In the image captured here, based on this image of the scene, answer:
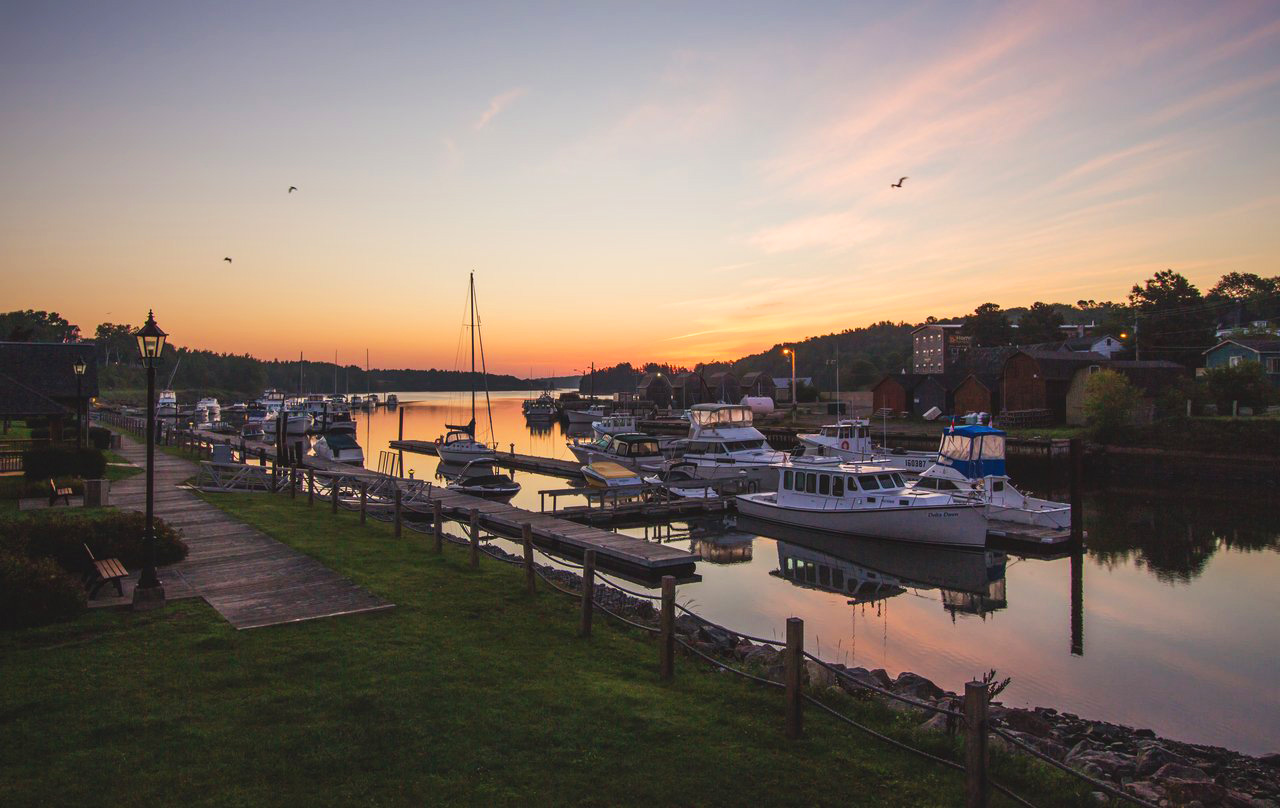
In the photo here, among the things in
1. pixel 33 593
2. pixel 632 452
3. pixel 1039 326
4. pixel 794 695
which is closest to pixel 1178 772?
pixel 794 695

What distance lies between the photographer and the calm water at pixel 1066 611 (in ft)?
46.5

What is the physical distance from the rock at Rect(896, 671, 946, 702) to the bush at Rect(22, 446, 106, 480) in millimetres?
24089

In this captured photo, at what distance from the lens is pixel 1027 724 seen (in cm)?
1103

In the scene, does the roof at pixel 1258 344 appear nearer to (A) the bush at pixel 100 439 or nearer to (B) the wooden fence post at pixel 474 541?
(B) the wooden fence post at pixel 474 541

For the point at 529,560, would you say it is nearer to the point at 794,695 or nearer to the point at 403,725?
the point at 403,725

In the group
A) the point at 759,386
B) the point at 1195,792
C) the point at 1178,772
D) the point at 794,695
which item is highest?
the point at 759,386

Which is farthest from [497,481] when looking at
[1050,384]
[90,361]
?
[1050,384]

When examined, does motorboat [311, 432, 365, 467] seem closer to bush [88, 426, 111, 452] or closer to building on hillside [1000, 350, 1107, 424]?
bush [88, 426, 111, 452]

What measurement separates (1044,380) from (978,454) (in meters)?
30.3

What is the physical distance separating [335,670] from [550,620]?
11.7ft

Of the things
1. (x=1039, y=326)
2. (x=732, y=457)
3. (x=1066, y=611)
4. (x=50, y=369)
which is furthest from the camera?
Result: (x=1039, y=326)

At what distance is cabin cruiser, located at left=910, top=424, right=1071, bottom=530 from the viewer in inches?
1062

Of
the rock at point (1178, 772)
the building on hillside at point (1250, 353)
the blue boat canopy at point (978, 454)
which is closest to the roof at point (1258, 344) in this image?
the building on hillside at point (1250, 353)

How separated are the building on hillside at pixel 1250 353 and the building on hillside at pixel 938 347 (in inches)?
1163
